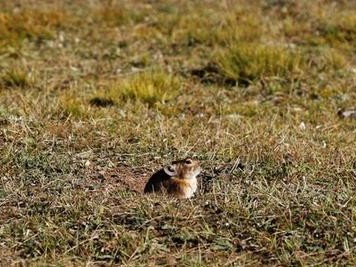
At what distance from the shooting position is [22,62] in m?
8.89

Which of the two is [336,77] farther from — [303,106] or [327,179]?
[327,179]

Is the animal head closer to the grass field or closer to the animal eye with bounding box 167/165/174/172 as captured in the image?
the animal eye with bounding box 167/165/174/172

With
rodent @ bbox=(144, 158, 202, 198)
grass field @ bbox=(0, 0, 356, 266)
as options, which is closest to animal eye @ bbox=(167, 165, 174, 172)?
rodent @ bbox=(144, 158, 202, 198)

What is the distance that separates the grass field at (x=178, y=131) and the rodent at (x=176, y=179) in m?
0.11

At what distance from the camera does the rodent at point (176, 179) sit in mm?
4742

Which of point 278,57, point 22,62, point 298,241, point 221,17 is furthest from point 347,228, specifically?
point 221,17

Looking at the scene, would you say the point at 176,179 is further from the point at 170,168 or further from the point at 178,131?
the point at 178,131

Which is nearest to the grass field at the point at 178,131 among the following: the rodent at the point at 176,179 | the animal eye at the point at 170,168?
the rodent at the point at 176,179

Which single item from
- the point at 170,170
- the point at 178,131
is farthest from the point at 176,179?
the point at 178,131

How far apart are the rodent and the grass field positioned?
11 cm

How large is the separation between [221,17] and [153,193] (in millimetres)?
6044

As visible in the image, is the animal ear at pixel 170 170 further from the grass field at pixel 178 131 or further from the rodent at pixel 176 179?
the grass field at pixel 178 131

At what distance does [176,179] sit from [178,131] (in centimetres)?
141

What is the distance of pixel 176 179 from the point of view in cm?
475
